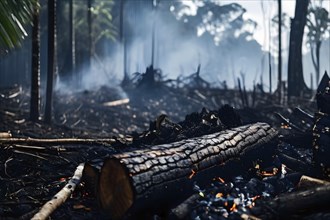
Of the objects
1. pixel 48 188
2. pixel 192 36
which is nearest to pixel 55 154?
pixel 48 188

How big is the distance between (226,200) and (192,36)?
5290cm

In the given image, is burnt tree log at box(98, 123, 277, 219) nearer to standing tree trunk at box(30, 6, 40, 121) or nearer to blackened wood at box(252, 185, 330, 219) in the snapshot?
blackened wood at box(252, 185, 330, 219)

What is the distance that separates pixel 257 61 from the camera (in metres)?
67.8

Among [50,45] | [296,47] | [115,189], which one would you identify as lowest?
[115,189]

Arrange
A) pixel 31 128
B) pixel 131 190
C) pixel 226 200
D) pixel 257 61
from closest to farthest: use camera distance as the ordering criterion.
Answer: pixel 131 190 < pixel 226 200 < pixel 31 128 < pixel 257 61

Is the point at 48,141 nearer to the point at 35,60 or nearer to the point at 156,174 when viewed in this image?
the point at 156,174

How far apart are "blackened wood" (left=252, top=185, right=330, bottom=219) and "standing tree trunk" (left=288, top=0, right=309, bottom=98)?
43.2 ft

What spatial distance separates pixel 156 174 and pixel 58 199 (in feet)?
4.22

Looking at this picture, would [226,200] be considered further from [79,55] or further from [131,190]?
[79,55]

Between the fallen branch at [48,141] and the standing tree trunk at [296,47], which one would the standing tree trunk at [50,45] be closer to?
the fallen branch at [48,141]

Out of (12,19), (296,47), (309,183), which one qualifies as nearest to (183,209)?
(309,183)

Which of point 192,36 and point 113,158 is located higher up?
point 192,36

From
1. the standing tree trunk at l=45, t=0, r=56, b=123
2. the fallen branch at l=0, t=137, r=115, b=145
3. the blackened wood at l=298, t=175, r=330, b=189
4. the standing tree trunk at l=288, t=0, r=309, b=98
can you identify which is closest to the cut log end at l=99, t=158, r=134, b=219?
the blackened wood at l=298, t=175, r=330, b=189

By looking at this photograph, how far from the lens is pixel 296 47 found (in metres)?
16.3
